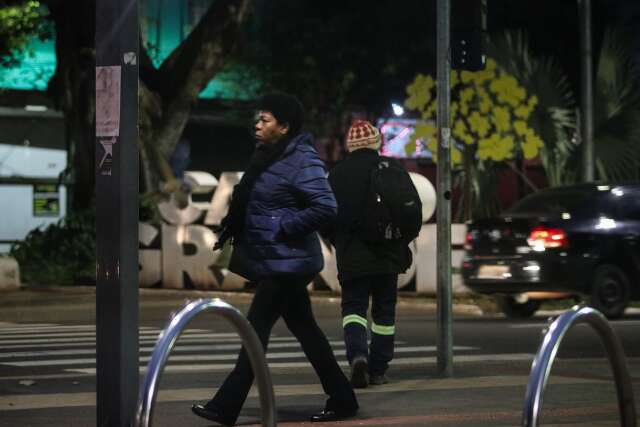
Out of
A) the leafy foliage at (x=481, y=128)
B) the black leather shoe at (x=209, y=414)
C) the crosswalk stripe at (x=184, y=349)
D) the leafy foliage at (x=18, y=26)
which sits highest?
the leafy foliage at (x=18, y=26)

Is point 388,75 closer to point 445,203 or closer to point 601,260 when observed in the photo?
point 601,260

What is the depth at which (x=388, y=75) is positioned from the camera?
39938 mm

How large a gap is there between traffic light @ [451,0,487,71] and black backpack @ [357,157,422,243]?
44.2 inches

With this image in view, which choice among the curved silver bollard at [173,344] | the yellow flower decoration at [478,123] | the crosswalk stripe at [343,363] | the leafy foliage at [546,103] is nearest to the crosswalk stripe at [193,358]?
the crosswalk stripe at [343,363]

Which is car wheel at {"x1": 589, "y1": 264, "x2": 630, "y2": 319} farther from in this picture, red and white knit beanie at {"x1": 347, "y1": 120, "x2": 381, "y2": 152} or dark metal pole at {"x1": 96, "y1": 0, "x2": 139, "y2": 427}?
dark metal pole at {"x1": 96, "y1": 0, "x2": 139, "y2": 427}

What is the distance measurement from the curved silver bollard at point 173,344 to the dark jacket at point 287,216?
6.20ft

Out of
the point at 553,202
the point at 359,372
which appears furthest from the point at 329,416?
the point at 553,202

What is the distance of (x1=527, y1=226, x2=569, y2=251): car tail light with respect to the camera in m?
18.3

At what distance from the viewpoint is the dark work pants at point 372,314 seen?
10812 millimetres

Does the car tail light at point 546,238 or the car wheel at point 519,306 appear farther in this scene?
the car wheel at point 519,306

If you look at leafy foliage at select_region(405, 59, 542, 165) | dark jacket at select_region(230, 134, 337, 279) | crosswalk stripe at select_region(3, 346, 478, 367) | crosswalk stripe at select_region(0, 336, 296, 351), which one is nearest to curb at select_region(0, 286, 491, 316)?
leafy foliage at select_region(405, 59, 542, 165)

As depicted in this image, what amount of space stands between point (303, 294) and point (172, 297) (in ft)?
49.7

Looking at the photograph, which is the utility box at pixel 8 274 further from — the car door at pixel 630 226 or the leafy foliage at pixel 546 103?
the car door at pixel 630 226

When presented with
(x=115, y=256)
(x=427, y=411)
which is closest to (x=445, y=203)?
(x=427, y=411)
